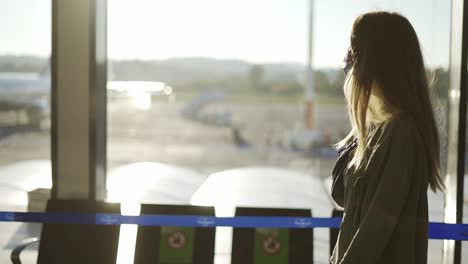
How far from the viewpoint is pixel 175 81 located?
704 cm

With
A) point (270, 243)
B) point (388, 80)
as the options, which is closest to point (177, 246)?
point (270, 243)

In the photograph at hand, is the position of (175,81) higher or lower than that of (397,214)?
higher

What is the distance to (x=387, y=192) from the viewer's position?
1896 millimetres

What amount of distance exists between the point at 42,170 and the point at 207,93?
5.27m

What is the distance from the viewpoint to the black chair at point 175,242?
3.77 m

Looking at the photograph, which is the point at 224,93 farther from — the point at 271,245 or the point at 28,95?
the point at 271,245

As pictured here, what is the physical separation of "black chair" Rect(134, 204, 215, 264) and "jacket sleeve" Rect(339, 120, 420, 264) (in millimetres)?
1946

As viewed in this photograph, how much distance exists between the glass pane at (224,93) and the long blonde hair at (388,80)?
214mm

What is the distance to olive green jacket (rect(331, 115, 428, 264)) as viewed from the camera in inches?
74.5

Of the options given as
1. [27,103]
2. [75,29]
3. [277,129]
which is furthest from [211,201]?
[277,129]

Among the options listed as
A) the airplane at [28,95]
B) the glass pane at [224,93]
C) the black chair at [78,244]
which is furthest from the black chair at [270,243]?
the airplane at [28,95]

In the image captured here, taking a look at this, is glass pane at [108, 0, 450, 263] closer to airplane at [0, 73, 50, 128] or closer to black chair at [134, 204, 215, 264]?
airplane at [0, 73, 50, 128]

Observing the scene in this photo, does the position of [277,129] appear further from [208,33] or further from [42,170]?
[42,170]

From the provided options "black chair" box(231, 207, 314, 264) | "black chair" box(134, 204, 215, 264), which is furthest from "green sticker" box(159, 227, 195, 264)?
"black chair" box(231, 207, 314, 264)
